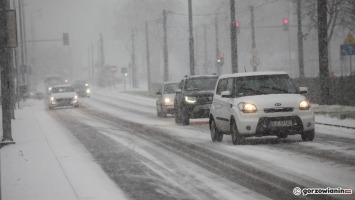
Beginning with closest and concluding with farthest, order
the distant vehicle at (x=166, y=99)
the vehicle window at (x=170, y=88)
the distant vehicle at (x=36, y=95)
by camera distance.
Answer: the distant vehicle at (x=166, y=99) → the vehicle window at (x=170, y=88) → the distant vehicle at (x=36, y=95)

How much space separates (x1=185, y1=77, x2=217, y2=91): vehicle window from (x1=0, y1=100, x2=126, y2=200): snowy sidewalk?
237 inches

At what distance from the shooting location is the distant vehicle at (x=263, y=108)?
593 inches

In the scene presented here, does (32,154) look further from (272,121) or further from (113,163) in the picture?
(272,121)

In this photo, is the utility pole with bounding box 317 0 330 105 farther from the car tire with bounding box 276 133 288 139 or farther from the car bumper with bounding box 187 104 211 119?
the car tire with bounding box 276 133 288 139

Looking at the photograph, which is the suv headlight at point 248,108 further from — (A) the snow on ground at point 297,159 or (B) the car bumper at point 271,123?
(A) the snow on ground at point 297,159

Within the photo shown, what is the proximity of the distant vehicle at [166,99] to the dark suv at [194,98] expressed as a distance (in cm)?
426

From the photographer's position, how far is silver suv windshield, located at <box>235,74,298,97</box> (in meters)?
16.0

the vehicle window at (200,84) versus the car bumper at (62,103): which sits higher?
the vehicle window at (200,84)

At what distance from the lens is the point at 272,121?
15055 millimetres

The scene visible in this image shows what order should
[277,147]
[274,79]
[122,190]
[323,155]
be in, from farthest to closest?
[274,79] < [277,147] < [323,155] < [122,190]

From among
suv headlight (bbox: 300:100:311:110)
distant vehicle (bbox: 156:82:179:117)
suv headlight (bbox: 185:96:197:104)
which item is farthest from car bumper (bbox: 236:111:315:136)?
distant vehicle (bbox: 156:82:179:117)

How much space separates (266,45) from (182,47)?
20.5 m

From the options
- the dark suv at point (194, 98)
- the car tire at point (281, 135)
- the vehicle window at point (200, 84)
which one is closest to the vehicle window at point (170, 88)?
the dark suv at point (194, 98)

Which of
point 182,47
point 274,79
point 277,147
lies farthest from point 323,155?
point 182,47
